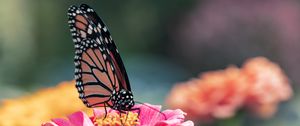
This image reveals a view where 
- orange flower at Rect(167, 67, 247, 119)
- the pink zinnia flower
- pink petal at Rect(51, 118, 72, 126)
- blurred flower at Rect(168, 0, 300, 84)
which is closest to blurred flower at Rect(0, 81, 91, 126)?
orange flower at Rect(167, 67, 247, 119)

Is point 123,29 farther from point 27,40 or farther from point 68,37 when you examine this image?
point 27,40

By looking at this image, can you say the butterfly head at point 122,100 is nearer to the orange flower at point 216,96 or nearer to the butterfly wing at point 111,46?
the butterfly wing at point 111,46

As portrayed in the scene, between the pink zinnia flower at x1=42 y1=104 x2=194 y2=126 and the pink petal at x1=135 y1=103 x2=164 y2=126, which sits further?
the pink petal at x1=135 y1=103 x2=164 y2=126

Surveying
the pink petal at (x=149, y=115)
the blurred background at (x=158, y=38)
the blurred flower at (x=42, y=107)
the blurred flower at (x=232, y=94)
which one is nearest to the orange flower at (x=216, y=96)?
the blurred flower at (x=232, y=94)

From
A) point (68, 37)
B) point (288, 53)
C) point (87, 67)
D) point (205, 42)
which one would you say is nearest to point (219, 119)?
point (87, 67)

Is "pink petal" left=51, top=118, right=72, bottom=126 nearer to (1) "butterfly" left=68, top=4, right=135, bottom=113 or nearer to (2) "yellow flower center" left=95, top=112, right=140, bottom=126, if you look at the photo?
(2) "yellow flower center" left=95, top=112, right=140, bottom=126

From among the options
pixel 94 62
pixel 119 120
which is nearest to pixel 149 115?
pixel 119 120
